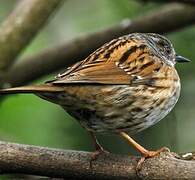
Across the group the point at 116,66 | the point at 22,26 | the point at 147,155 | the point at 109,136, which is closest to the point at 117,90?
the point at 116,66

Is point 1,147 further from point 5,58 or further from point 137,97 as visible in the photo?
point 5,58

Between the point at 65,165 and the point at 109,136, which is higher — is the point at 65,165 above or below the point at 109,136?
below

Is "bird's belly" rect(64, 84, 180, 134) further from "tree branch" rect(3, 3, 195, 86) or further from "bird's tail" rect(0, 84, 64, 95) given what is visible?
"tree branch" rect(3, 3, 195, 86)

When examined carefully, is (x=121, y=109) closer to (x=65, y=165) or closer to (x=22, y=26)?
Result: (x=65, y=165)

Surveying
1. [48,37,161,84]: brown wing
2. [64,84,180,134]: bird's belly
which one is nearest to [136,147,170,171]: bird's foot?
[64,84,180,134]: bird's belly

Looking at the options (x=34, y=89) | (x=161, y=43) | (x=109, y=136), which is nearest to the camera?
(x=34, y=89)

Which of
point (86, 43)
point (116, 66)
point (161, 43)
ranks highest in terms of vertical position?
point (86, 43)

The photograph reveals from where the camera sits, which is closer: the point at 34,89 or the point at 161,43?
the point at 34,89

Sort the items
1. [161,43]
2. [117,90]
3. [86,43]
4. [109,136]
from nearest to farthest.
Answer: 1. [117,90]
2. [161,43]
3. [86,43]
4. [109,136]
